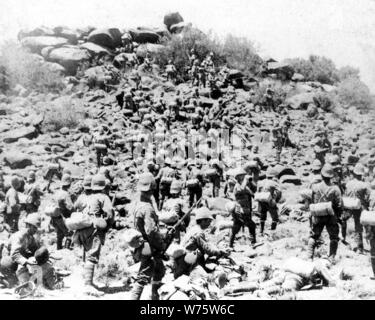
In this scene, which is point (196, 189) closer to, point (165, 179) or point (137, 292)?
point (165, 179)

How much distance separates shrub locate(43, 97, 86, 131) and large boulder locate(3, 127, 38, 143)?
33.7 inches

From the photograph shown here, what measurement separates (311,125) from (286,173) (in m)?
7.16

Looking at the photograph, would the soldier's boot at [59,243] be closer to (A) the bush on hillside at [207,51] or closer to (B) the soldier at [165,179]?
(B) the soldier at [165,179]

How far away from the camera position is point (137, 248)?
5863 mm

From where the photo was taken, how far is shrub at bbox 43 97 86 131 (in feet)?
68.2

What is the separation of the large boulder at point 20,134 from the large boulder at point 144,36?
1483 centimetres

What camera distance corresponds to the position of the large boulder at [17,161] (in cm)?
1716

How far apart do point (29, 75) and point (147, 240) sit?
22348mm

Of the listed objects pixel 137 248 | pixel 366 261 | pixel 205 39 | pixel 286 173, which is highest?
pixel 205 39

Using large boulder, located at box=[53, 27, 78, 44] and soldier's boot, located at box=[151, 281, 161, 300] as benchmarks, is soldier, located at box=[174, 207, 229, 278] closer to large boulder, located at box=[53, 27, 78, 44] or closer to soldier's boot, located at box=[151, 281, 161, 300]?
soldier's boot, located at box=[151, 281, 161, 300]

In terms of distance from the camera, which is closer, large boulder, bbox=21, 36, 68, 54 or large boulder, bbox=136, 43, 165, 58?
large boulder, bbox=136, 43, 165, 58

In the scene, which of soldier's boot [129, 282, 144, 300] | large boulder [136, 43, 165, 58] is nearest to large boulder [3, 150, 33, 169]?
soldier's boot [129, 282, 144, 300]

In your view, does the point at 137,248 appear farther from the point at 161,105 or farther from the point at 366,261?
the point at 161,105
